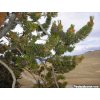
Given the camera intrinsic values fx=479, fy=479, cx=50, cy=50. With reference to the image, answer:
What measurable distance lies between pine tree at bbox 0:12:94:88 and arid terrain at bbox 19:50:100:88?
0.04m

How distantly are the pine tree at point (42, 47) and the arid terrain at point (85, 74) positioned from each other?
0.04 m

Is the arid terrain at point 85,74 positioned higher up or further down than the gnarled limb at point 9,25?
further down

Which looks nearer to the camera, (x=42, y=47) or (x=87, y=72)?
(x=42, y=47)

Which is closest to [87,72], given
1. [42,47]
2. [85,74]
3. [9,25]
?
[85,74]

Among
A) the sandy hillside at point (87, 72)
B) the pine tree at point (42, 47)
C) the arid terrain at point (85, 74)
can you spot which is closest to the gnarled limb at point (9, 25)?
the pine tree at point (42, 47)

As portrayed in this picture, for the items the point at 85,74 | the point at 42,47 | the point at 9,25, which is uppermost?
the point at 9,25

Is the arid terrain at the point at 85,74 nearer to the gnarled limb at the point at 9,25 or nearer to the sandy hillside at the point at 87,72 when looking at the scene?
the sandy hillside at the point at 87,72

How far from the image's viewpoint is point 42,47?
3869 mm

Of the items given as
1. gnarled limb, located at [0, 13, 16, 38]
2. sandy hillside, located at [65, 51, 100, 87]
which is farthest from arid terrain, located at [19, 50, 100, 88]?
gnarled limb, located at [0, 13, 16, 38]

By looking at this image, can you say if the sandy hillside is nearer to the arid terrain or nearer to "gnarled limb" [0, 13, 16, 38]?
the arid terrain

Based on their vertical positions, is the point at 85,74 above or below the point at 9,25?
below

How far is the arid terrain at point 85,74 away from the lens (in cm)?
394

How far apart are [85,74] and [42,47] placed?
431 mm

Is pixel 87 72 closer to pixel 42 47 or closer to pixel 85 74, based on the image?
pixel 85 74
